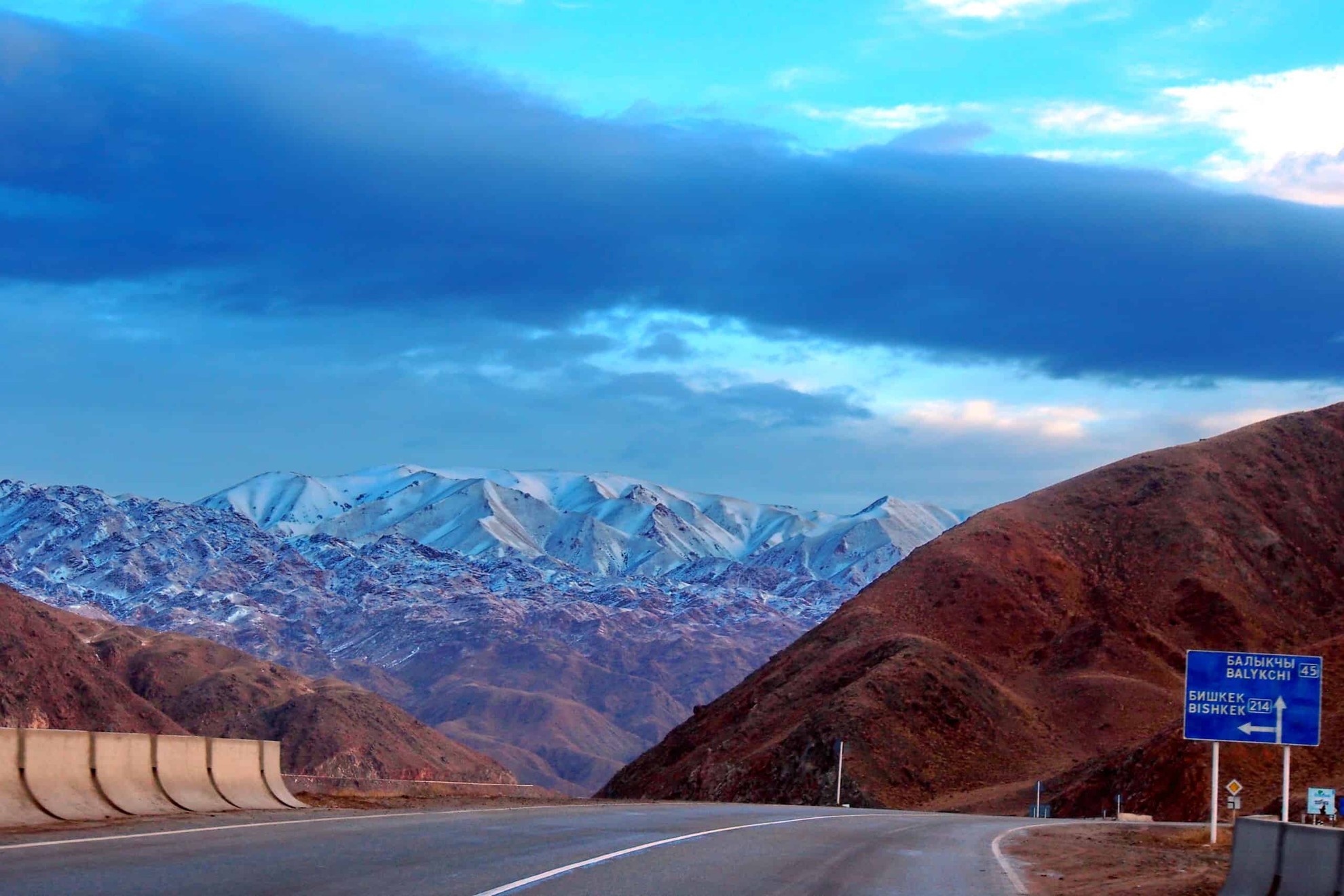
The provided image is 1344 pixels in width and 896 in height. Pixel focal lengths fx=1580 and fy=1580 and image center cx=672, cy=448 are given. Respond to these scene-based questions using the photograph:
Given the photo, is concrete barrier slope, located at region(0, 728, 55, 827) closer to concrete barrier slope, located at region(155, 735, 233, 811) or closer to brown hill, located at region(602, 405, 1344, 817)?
concrete barrier slope, located at region(155, 735, 233, 811)

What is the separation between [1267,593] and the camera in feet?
337

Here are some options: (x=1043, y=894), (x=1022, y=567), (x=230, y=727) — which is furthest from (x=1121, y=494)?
(x=1043, y=894)

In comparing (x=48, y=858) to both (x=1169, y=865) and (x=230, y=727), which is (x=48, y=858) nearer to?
(x=1169, y=865)

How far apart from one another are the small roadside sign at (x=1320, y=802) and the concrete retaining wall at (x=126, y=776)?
27819 millimetres

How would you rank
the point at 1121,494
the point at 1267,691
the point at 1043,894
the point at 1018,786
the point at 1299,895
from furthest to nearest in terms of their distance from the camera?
the point at 1121,494, the point at 1018,786, the point at 1267,691, the point at 1043,894, the point at 1299,895

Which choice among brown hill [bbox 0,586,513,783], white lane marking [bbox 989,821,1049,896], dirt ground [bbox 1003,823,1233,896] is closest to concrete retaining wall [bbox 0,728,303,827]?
white lane marking [bbox 989,821,1049,896]

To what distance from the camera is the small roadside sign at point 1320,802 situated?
41.2 metres

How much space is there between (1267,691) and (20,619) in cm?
10957

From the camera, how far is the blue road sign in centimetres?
2705

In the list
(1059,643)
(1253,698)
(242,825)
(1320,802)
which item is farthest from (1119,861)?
(1059,643)

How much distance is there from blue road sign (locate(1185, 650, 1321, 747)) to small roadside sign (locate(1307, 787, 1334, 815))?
15188 mm

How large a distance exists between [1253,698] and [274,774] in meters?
16.7

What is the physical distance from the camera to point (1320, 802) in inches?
1635

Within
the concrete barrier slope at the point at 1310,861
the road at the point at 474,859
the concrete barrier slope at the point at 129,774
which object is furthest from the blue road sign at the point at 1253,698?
the concrete barrier slope at the point at 129,774
